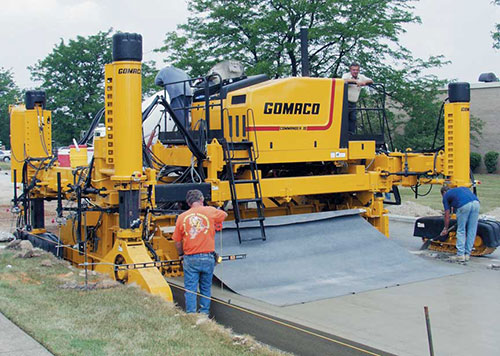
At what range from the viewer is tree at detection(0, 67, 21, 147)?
5697cm

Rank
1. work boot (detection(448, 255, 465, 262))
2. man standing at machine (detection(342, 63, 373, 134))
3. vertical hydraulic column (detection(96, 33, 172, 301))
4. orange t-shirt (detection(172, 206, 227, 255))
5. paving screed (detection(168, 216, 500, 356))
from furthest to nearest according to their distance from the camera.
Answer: man standing at machine (detection(342, 63, 373, 134))
work boot (detection(448, 255, 465, 262))
vertical hydraulic column (detection(96, 33, 172, 301))
orange t-shirt (detection(172, 206, 227, 255))
paving screed (detection(168, 216, 500, 356))

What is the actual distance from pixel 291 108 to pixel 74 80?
35.5 m

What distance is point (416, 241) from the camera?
13383mm

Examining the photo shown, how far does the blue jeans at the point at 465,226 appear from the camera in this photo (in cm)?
1084

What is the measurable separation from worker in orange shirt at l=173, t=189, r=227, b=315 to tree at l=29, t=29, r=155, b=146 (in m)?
32.0

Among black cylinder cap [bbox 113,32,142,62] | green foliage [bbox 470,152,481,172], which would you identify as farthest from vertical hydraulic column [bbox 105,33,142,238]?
green foliage [bbox 470,152,481,172]

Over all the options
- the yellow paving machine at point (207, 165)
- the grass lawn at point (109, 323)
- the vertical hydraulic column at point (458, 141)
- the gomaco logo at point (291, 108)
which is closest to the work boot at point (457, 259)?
the yellow paving machine at point (207, 165)

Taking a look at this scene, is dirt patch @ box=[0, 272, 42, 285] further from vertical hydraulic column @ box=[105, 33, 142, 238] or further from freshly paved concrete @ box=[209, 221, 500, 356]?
freshly paved concrete @ box=[209, 221, 500, 356]

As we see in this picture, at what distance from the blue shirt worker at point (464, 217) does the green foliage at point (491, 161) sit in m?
32.0

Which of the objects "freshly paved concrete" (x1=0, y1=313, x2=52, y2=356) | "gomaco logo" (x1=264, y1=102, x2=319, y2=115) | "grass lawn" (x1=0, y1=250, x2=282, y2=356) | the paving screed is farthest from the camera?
"gomaco logo" (x1=264, y1=102, x2=319, y2=115)

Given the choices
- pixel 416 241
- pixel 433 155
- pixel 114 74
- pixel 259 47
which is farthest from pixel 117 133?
pixel 259 47

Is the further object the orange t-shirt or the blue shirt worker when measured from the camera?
the blue shirt worker

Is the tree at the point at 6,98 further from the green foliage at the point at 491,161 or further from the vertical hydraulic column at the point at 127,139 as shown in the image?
the vertical hydraulic column at the point at 127,139

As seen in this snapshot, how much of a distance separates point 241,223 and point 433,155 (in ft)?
13.7
